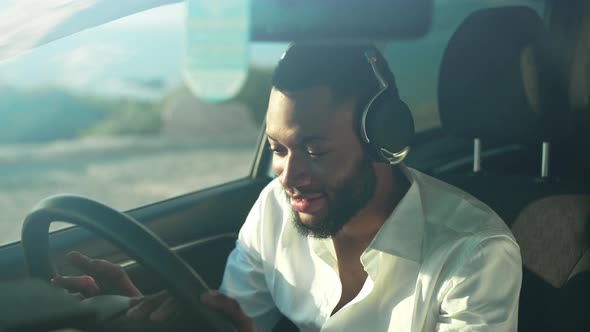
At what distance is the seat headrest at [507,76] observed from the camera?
1.72 meters

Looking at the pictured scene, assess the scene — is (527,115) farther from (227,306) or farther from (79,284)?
(79,284)

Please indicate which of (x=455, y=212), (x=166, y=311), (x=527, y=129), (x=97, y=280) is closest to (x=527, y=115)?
(x=527, y=129)

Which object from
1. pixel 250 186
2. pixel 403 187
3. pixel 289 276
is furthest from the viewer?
pixel 250 186


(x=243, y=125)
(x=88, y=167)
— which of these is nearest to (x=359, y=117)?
(x=88, y=167)

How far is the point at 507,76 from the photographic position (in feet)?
5.68

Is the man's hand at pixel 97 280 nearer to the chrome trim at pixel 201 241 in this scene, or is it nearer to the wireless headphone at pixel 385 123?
the chrome trim at pixel 201 241

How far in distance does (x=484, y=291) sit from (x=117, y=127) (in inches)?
488

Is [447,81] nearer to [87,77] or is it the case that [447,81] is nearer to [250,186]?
[250,186]

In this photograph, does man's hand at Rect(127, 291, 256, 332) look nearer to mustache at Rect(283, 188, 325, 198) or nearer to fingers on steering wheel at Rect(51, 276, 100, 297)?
fingers on steering wheel at Rect(51, 276, 100, 297)

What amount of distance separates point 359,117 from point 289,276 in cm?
51

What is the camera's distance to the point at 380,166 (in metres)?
1.71

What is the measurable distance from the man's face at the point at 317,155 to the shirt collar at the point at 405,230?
4.4 inches

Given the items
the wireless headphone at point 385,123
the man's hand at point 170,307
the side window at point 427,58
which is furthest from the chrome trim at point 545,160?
the man's hand at point 170,307

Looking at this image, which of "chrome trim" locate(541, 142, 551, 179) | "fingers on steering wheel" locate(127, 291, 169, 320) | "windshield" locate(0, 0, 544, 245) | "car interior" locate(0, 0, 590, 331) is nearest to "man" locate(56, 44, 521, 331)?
"fingers on steering wheel" locate(127, 291, 169, 320)
